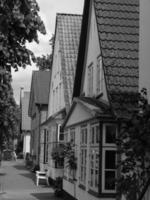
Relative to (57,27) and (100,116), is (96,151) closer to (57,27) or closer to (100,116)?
(100,116)

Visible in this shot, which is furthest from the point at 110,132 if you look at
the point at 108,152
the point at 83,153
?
the point at 83,153

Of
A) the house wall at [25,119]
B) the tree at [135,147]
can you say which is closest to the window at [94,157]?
the tree at [135,147]

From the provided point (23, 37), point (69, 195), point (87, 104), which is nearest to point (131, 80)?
point (87, 104)

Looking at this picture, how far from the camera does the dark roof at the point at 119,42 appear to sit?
15688 millimetres

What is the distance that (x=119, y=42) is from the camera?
16641 mm

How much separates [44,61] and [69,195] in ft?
138

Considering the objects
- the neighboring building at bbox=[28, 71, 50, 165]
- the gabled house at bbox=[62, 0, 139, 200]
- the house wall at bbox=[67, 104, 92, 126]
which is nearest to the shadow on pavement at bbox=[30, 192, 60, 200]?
the gabled house at bbox=[62, 0, 139, 200]

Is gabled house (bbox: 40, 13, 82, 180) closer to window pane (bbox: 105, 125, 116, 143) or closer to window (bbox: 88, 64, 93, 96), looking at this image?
window (bbox: 88, 64, 93, 96)

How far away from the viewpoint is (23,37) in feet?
21.4

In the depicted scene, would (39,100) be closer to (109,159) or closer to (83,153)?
(83,153)

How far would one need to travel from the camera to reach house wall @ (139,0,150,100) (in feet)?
33.6

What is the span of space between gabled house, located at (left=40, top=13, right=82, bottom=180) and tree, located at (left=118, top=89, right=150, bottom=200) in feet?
54.9

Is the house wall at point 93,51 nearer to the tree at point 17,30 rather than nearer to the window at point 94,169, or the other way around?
the window at point 94,169

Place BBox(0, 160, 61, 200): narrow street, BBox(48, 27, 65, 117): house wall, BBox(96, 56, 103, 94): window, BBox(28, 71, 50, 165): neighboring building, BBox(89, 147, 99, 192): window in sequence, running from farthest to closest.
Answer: BBox(28, 71, 50, 165): neighboring building < BBox(48, 27, 65, 117): house wall < BBox(0, 160, 61, 200): narrow street < BBox(96, 56, 103, 94): window < BBox(89, 147, 99, 192): window
